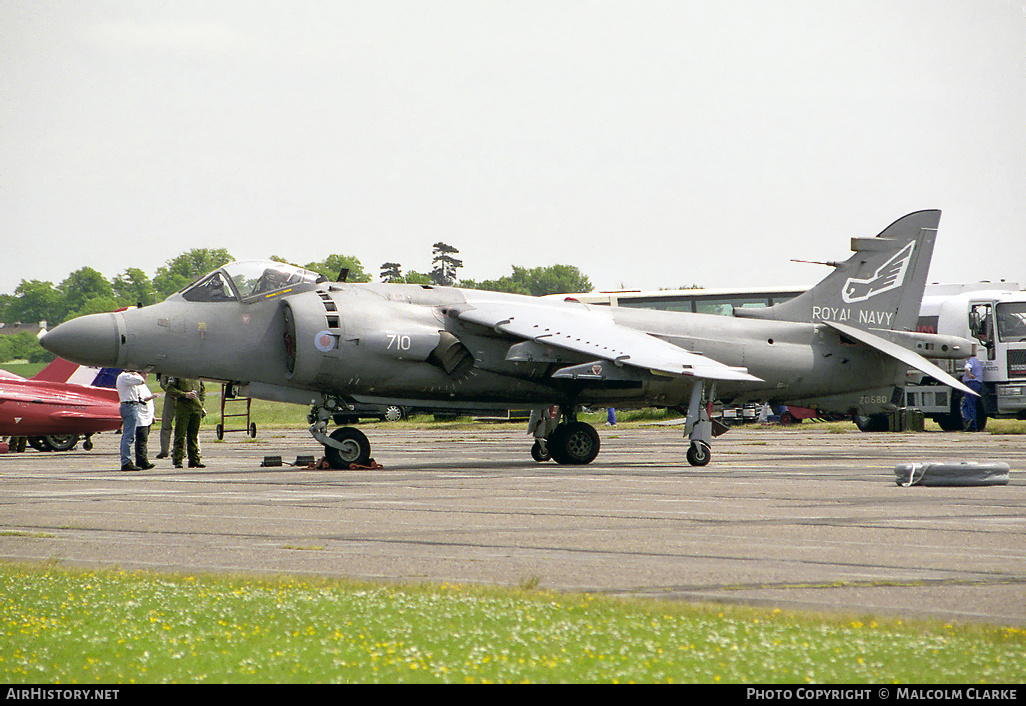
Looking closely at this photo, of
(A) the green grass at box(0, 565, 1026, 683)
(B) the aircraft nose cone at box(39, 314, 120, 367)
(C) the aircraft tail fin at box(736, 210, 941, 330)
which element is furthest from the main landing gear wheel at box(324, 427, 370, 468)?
(A) the green grass at box(0, 565, 1026, 683)

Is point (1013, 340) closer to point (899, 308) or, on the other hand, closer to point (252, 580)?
point (899, 308)

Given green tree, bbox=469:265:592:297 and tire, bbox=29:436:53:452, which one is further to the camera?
green tree, bbox=469:265:592:297

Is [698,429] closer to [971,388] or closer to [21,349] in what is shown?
[971,388]

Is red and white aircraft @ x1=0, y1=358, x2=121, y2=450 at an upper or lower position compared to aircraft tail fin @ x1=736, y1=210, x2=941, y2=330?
lower

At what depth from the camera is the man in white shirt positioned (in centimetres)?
1839

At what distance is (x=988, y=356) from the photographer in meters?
31.0

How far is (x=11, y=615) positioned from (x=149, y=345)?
12.3 metres

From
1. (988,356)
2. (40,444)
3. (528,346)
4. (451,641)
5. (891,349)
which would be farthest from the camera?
(988,356)

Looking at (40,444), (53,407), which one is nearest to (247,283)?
(53,407)

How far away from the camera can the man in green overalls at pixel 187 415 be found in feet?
62.5

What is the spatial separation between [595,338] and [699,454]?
2.65 metres

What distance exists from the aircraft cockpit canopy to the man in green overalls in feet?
6.56

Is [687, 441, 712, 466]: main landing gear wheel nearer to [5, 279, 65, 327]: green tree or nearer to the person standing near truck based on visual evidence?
the person standing near truck

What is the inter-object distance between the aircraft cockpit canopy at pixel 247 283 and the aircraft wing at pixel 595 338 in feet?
9.98
